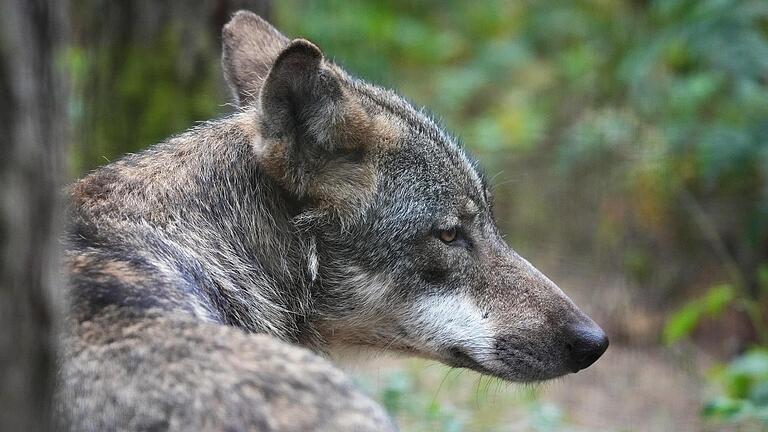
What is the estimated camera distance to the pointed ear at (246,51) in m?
5.37

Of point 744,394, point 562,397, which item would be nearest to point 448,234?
point 744,394

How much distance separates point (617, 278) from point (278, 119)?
730 centimetres

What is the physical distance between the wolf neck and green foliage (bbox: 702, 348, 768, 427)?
2.34m

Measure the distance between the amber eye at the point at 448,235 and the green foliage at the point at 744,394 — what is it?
180 centimetres

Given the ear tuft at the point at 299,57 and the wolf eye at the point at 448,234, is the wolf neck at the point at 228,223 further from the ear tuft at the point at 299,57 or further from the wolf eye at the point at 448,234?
the wolf eye at the point at 448,234

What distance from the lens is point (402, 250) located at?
14.8 feet

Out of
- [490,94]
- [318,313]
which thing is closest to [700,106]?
[490,94]

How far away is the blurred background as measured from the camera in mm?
7324

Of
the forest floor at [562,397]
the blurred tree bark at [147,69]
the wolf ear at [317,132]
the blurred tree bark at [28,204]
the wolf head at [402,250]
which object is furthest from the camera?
the blurred tree bark at [147,69]

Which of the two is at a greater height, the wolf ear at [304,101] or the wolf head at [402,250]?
the wolf ear at [304,101]

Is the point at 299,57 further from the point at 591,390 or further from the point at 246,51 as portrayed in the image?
the point at 591,390

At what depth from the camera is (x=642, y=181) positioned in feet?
35.3

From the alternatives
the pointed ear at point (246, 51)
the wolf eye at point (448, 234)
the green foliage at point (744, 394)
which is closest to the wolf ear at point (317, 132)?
the wolf eye at point (448, 234)

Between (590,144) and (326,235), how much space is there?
739cm
